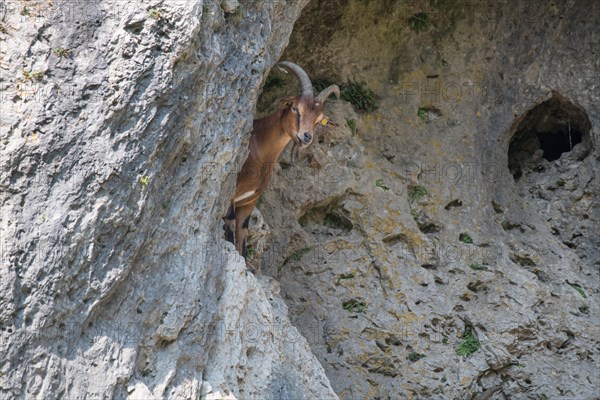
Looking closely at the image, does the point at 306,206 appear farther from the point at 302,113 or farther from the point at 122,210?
the point at 122,210

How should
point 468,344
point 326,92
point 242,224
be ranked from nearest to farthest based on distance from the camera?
1. point 242,224
2. point 326,92
3. point 468,344

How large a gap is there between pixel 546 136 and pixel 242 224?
157 inches

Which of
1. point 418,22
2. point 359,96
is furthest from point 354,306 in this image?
point 418,22

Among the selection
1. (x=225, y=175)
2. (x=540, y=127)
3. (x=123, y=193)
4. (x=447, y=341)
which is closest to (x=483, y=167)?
(x=540, y=127)

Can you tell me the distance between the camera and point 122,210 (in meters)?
6.68

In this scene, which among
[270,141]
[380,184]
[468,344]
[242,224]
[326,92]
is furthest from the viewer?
[380,184]

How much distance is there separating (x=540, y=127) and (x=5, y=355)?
6.75 metres

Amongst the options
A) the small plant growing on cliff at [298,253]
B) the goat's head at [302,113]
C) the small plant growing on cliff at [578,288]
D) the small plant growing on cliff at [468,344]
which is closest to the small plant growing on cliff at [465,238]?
the small plant growing on cliff at [468,344]

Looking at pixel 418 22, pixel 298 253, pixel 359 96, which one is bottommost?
pixel 298 253

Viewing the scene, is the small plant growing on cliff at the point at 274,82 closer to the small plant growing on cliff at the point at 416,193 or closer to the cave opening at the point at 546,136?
the small plant growing on cliff at the point at 416,193

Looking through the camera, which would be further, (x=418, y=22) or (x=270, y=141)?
(x=418, y=22)

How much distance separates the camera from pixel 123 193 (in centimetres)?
671

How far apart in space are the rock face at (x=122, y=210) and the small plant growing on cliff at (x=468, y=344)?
234 centimetres

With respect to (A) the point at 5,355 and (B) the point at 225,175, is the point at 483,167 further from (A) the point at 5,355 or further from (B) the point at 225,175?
(A) the point at 5,355
